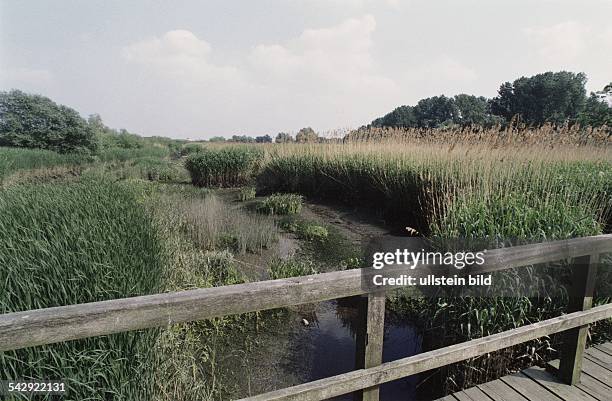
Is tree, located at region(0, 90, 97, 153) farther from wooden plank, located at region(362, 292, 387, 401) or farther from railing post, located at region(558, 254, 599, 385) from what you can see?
railing post, located at region(558, 254, 599, 385)

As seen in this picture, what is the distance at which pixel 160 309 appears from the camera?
1.25 m

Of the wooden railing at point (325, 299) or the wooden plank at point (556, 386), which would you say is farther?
the wooden plank at point (556, 386)

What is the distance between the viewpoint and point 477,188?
194 inches

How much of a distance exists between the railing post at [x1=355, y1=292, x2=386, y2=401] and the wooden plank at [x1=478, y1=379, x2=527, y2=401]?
1293 millimetres

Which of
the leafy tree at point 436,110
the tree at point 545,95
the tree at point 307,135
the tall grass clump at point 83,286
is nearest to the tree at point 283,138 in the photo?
the tree at point 307,135

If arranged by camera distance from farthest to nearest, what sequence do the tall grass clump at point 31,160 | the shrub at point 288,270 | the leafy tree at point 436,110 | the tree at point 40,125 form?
the leafy tree at point 436,110, the tree at point 40,125, the tall grass clump at point 31,160, the shrub at point 288,270

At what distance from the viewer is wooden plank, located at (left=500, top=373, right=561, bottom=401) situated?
229 centimetres

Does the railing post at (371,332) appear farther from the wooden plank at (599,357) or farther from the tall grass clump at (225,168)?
the tall grass clump at (225,168)

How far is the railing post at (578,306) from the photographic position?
2270 millimetres

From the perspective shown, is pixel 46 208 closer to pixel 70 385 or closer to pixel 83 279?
pixel 83 279

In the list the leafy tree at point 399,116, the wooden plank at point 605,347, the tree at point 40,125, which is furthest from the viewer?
the leafy tree at point 399,116

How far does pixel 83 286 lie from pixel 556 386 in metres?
3.54

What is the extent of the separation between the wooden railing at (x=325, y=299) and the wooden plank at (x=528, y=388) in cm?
24

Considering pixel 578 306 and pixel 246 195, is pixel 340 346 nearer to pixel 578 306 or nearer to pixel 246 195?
pixel 578 306
